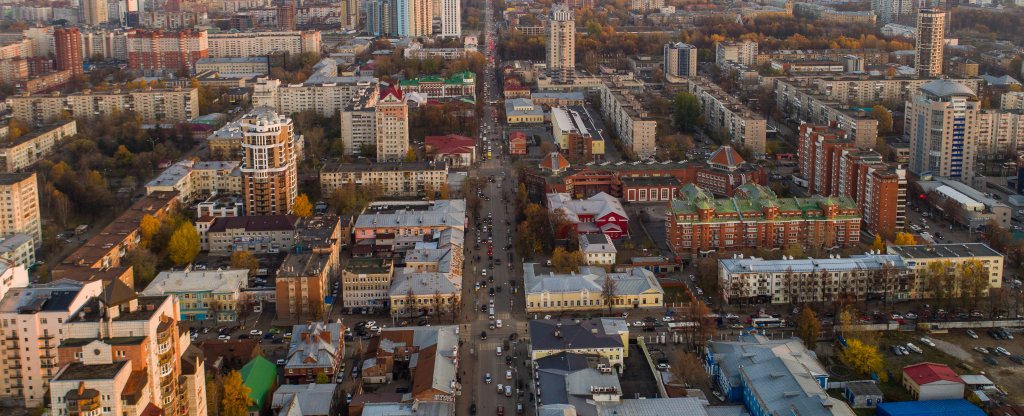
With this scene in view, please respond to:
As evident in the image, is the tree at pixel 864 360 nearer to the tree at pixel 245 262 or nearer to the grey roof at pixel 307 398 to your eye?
the grey roof at pixel 307 398

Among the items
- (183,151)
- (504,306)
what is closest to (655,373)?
(504,306)

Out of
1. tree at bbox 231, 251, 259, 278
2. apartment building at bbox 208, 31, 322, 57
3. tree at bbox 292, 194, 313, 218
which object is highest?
apartment building at bbox 208, 31, 322, 57

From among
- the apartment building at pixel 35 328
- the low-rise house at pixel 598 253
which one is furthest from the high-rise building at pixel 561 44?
the apartment building at pixel 35 328

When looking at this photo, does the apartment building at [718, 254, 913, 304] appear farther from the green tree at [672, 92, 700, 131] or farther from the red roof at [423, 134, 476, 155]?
the green tree at [672, 92, 700, 131]

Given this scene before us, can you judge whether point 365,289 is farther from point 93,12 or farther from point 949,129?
point 93,12

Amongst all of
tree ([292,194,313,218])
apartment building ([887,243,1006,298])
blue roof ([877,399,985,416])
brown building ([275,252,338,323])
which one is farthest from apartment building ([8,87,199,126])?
blue roof ([877,399,985,416])

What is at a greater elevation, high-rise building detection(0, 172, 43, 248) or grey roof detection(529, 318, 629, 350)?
high-rise building detection(0, 172, 43, 248)

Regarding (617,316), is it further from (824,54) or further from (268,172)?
(824,54)
